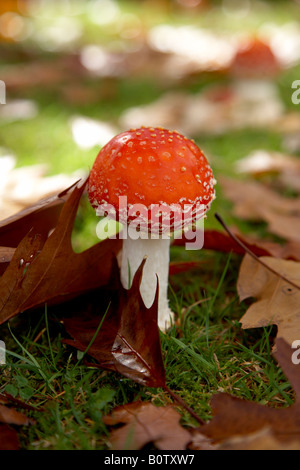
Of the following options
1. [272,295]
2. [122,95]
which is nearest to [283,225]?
[272,295]

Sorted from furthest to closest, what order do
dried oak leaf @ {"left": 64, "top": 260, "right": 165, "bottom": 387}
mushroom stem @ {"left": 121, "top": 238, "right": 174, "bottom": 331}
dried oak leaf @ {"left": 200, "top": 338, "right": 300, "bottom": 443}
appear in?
mushroom stem @ {"left": 121, "top": 238, "right": 174, "bottom": 331} → dried oak leaf @ {"left": 64, "top": 260, "right": 165, "bottom": 387} → dried oak leaf @ {"left": 200, "top": 338, "right": 300, "bottom": 443}

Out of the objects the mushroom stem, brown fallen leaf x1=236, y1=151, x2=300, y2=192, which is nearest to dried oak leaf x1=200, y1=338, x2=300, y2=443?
the mushroom stem

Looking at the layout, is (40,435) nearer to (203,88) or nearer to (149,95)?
(149,95)

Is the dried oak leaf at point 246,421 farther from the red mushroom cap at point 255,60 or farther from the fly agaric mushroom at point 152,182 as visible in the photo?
the red mushroom cap at point 255,60

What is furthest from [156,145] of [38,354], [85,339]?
[38,354]

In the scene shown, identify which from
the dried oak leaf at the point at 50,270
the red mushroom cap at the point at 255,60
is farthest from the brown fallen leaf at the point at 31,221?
the red mushroom cap at the point at 255,60

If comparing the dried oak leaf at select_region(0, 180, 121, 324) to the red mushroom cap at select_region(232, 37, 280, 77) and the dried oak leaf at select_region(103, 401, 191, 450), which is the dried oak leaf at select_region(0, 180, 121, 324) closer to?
the dried oak leaf at select_region(103, 401, 191, 450)
